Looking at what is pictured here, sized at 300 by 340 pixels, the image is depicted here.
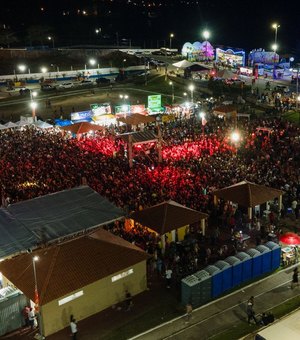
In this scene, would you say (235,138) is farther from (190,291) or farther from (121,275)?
(121,275)

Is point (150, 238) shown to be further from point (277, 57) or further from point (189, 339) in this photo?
point (277, 57)

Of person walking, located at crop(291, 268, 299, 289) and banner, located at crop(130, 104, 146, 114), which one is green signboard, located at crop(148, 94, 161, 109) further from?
person walking, located at crop(291, 268, 299, 289)

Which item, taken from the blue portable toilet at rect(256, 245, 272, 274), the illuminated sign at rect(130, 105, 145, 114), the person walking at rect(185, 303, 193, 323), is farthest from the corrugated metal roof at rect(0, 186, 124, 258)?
the illuminated sign at rect(130, 105, 145, 114)

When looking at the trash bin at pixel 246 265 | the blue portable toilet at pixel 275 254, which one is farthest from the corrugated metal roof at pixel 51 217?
the blue portable toilet at pixel 275 254

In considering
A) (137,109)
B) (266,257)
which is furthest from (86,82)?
(266,257)

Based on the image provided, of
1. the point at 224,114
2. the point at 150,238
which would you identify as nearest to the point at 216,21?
the point at 224,114

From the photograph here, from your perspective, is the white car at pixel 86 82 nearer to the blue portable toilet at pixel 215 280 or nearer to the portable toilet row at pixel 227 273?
the portable toilet row at pixel 227 273
